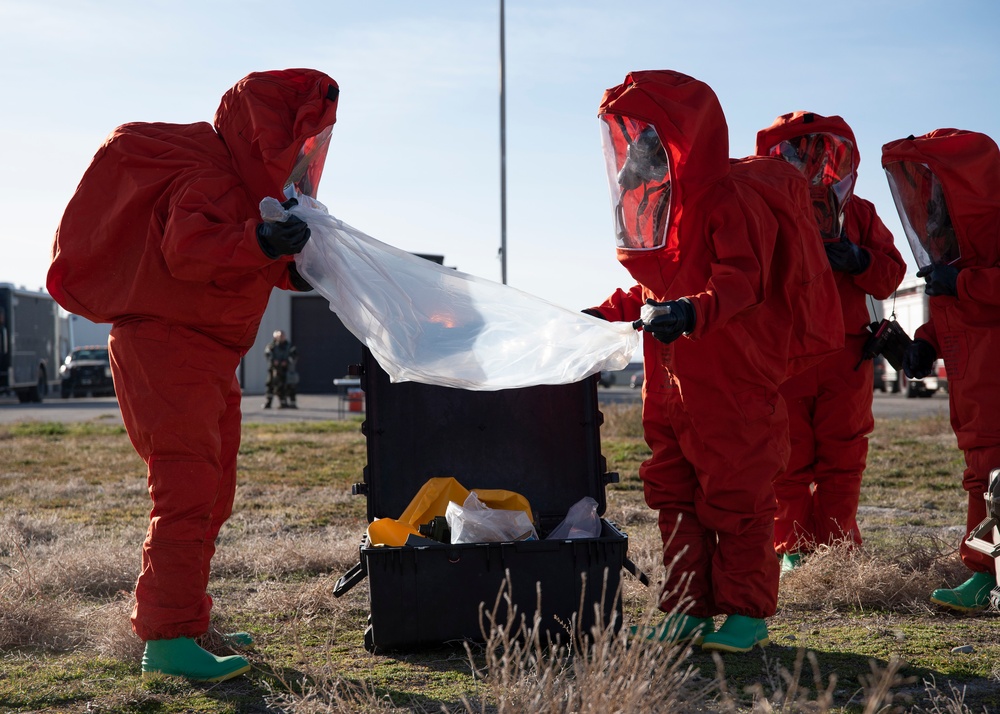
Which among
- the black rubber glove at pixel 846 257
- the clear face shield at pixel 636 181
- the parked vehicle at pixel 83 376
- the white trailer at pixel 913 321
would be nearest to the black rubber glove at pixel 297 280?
the clear face shield at pixel 636 181

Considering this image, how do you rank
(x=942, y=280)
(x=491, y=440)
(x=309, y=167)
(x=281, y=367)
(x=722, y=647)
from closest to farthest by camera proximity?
1. (x=722, y=647)
2. (x=309, y=167)
3. (x=942, y=280)
4. (x=491, y=440)
5. (x=281, y=367)

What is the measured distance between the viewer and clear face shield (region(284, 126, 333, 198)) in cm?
360

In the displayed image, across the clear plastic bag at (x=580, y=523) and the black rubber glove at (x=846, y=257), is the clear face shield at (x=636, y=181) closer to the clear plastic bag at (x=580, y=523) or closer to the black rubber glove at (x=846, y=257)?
the clear plastic bag at (x=580, y=523)

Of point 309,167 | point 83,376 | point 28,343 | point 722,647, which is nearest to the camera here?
point 722,647

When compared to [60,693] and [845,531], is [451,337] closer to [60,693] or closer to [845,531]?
[60,693]

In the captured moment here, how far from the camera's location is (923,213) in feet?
14.4

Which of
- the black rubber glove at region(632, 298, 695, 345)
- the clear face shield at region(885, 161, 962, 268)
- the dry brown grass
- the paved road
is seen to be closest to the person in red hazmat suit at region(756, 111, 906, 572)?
the clear face shield at region(885, 161, 962, 268)

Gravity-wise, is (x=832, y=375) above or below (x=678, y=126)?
below

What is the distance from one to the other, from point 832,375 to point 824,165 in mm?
949

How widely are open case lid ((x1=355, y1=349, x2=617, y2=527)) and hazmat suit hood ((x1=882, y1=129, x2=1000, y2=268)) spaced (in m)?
1.63

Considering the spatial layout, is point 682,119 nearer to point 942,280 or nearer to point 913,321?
point 942,280

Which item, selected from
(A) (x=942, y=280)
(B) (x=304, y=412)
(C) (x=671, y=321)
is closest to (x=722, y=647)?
(C) (x=671, y=321)

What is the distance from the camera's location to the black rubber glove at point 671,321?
3.22 metres

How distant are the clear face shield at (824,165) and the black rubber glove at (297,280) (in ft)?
7.27
